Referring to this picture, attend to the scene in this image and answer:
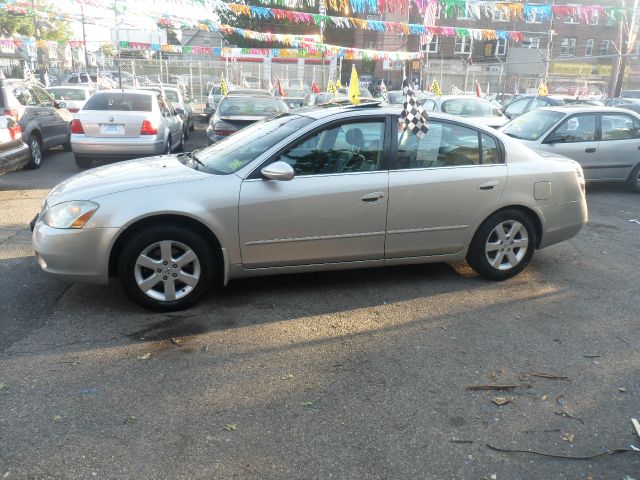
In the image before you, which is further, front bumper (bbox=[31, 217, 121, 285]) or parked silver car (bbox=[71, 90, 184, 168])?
parked silver car (bbox=[71, 90, 184, 168])

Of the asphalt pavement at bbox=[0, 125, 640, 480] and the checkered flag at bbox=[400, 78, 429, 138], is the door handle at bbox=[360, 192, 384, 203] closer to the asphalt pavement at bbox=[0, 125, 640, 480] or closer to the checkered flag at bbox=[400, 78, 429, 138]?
the checkered flag at bbox=[400, 78, 429, 138]

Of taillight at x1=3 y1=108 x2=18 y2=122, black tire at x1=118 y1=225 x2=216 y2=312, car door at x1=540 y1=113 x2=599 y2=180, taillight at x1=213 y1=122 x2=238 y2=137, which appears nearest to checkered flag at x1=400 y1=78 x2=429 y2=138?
black tire at x1=118 y1=225 x2=216 y2=312

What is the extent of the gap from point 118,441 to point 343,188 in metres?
2.55

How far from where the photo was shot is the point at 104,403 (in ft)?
10.2

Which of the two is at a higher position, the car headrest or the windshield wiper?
the car headrest

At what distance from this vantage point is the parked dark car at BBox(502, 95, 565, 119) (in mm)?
15352

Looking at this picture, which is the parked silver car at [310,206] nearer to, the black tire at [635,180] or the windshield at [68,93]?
the black tire at [635,180]

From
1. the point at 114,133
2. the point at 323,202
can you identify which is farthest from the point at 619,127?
the point at 114,133

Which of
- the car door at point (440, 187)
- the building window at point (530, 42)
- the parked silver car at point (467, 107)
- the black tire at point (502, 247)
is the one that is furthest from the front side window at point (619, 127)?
the building window at point (530, 42)

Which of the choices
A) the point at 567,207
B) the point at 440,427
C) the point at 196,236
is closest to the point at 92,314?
the point at 196,236

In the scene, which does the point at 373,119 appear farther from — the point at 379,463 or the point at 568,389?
the point at 379,463

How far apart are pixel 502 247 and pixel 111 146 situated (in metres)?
7.55

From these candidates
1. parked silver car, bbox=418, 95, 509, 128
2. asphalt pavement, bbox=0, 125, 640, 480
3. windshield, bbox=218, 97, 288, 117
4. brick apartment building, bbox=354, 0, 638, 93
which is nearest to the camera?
asphalt pavement, bbox=0, 125, 640, 480

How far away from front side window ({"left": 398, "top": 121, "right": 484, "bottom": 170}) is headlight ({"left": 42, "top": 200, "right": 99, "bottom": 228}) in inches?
99.0
